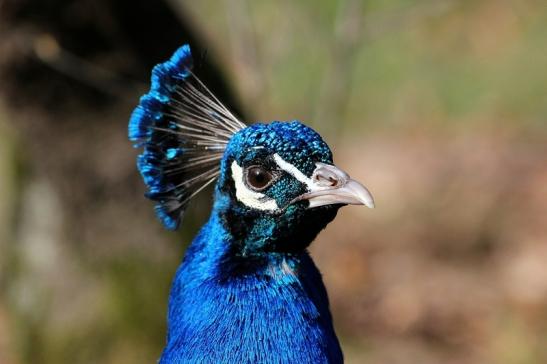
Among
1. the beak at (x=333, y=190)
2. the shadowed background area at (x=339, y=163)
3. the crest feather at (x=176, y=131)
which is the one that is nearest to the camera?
the beak at (x=333, y=190)

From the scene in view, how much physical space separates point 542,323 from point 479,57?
2.97 meters

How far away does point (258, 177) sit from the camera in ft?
6.56

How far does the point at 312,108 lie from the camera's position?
20.3 feet

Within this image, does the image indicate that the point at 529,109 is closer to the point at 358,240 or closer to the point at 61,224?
the point at 358,240

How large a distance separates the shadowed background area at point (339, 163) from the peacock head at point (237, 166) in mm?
397

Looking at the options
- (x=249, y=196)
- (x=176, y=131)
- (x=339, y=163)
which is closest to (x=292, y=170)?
(x=249, y=196)

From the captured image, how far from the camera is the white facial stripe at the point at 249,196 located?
2.00m

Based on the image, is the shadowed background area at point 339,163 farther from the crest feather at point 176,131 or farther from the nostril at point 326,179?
the nostril at point 326,179

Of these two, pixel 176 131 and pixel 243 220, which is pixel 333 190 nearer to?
pixel 243 220

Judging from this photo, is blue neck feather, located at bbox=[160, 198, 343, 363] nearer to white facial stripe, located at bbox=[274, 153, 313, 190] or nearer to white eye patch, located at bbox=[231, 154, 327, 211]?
white eye patch, located at bbox=[231, 154, 327, 211]

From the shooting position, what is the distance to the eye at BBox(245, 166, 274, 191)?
199cm

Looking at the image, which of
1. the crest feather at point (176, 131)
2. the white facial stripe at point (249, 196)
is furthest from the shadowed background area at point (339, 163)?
the white facial stripe at point (249, 196)

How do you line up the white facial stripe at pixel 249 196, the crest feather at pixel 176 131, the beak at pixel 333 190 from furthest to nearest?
the crest feather at pixel 176 131, the white facial stripe at pixel 249 196, the beak at pixel 333 190

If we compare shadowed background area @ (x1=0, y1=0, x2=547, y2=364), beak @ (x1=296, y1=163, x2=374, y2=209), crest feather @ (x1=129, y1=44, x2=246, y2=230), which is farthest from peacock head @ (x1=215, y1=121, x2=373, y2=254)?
shadowed background area @ (x1=0, y1=0, x2=547, y2=364)
